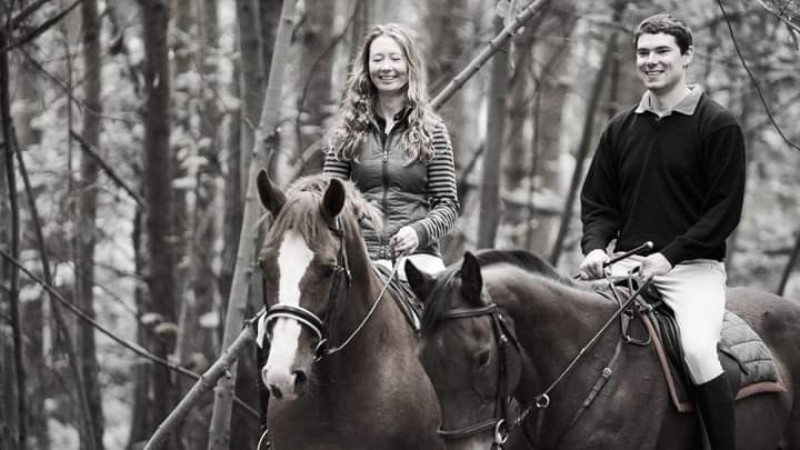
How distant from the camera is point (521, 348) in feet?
18.9

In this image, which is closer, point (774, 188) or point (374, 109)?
point (374, 109)

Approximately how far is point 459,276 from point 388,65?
6.07 ft

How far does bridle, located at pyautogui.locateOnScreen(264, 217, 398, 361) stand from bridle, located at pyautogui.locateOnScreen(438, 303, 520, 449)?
0.62m

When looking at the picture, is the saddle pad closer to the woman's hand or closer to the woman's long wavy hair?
the woman's hand

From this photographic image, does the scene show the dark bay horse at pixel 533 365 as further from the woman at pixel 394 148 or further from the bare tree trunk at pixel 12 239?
the bare tree trunk at pixel 12 239

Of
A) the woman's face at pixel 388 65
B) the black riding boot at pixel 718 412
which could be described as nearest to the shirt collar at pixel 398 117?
the woman's face at pixel 388 65

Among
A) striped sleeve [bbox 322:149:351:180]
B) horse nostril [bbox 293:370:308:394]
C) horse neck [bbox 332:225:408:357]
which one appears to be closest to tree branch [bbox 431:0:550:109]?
striped sleeve [bbox 322:149:351:180]

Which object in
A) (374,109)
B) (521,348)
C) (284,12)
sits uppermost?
(284,12)

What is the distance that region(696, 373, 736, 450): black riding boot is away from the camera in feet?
20.5

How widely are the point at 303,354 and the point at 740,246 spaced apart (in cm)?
1365

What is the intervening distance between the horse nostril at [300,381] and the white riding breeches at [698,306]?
1.94 m

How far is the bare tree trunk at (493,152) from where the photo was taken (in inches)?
484

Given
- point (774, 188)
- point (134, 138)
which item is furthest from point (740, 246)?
point (134, 138)

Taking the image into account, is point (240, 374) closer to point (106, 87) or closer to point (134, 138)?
point (134, 138)
